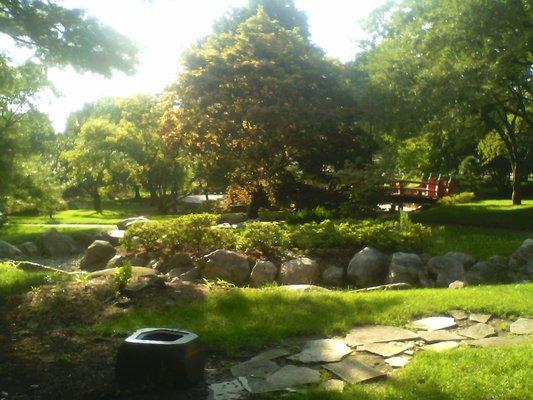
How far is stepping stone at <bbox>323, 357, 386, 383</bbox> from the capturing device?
4.79 m

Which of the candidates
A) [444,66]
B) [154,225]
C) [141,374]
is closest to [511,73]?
[444,66]

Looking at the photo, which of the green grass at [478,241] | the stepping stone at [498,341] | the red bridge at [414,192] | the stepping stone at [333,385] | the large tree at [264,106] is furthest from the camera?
the red bridge at [414,192]

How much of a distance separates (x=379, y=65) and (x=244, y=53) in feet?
15.0

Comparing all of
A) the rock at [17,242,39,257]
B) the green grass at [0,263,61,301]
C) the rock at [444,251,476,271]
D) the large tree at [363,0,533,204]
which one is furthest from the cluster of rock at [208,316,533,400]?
the rock at [17,242,39,257]

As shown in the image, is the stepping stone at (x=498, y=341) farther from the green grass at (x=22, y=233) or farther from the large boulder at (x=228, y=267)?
the green grass at (x=22, y=233)

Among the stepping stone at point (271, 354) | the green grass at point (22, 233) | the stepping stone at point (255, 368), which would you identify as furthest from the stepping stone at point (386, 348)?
the green grass at point (22, 233)

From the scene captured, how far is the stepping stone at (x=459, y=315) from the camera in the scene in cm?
670

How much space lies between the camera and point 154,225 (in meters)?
13.9

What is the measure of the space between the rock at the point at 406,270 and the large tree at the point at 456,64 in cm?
728

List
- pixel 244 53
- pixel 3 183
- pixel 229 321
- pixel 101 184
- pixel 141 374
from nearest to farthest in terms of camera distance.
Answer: pixel 141 374 → pixel 229 321 → pixel 244 53 → pixel 3 183 → pixel 101 184

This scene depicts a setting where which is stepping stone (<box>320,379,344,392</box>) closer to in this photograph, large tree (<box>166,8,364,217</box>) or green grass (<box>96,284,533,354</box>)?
green grass (<box>96,284,533,354</box>)

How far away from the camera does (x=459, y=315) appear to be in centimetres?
680

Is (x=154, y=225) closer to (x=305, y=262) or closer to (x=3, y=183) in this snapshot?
(x=305, y=262)

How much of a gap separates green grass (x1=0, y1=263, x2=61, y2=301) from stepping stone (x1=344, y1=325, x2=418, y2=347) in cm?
499
